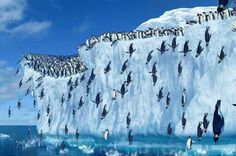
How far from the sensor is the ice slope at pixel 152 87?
43.1 m

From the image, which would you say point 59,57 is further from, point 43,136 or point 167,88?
point 167,88

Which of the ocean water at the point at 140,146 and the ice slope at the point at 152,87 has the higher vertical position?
the ice slope at the point at 152,87

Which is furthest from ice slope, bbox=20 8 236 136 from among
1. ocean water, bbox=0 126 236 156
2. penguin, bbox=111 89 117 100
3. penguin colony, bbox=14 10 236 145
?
ocean water, bbox=0 126 236 156

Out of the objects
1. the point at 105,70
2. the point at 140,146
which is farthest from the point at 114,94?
the point at 140,146

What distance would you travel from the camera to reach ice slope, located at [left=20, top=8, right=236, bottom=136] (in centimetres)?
4309

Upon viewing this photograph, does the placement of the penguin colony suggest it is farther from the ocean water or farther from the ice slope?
the ocean water

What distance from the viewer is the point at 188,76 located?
47688mm

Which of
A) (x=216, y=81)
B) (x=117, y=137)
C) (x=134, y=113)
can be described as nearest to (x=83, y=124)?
(x=117, y=137)

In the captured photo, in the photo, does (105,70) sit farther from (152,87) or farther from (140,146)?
(140,146)

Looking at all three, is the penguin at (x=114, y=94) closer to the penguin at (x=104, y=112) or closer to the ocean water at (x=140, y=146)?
the penguin at (x=104, y=112)

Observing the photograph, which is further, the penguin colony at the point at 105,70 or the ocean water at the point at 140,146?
the penguin colony at the point at 105,70

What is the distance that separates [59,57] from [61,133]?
2260cm

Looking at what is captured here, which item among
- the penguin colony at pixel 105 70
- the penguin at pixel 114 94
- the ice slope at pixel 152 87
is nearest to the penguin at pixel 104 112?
the penguin colony at pixel 105 70

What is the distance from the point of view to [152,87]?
52.9 m
